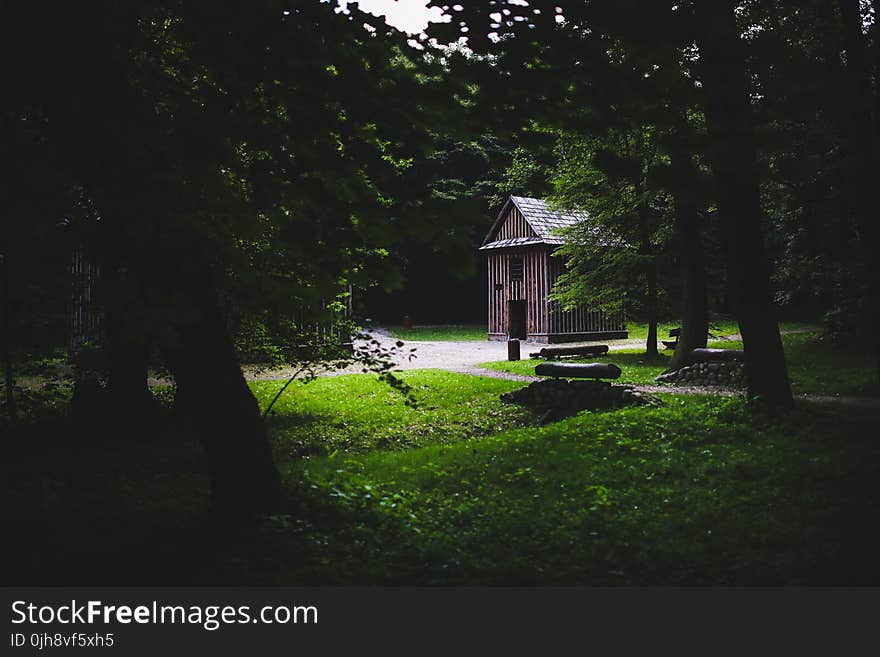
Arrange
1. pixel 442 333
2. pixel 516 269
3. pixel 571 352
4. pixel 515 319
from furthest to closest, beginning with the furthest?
pixel 442 333, pixel 515 319, pixel 516 269, pixel 571 352

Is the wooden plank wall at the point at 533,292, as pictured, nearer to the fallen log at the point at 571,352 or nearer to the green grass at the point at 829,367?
the fallen log at the point at 571,352

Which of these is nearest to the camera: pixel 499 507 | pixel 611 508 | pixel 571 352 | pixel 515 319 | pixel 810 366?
pixel 611 508

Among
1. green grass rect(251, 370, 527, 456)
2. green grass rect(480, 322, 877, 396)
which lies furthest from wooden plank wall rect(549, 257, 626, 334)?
Result: green grass rect(251, 370, 527, 456)

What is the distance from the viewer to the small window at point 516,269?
33.4 m

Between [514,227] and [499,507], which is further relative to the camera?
[514,227]

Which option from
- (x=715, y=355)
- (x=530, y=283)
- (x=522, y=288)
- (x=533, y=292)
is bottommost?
(x=715, y=355)

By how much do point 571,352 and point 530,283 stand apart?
10621 millimetres

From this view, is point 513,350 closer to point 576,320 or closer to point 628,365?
point 628,365

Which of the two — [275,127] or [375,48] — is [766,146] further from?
[275,127]

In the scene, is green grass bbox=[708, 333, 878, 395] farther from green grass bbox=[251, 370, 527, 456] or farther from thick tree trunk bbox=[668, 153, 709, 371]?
green grass bbox=[251, 370, 527, 456]

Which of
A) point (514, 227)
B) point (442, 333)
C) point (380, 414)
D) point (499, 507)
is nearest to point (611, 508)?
point (499, 507)

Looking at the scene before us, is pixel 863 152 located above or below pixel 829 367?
above

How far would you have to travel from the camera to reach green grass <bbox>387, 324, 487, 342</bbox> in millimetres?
35750

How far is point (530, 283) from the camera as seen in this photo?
1288 inches
